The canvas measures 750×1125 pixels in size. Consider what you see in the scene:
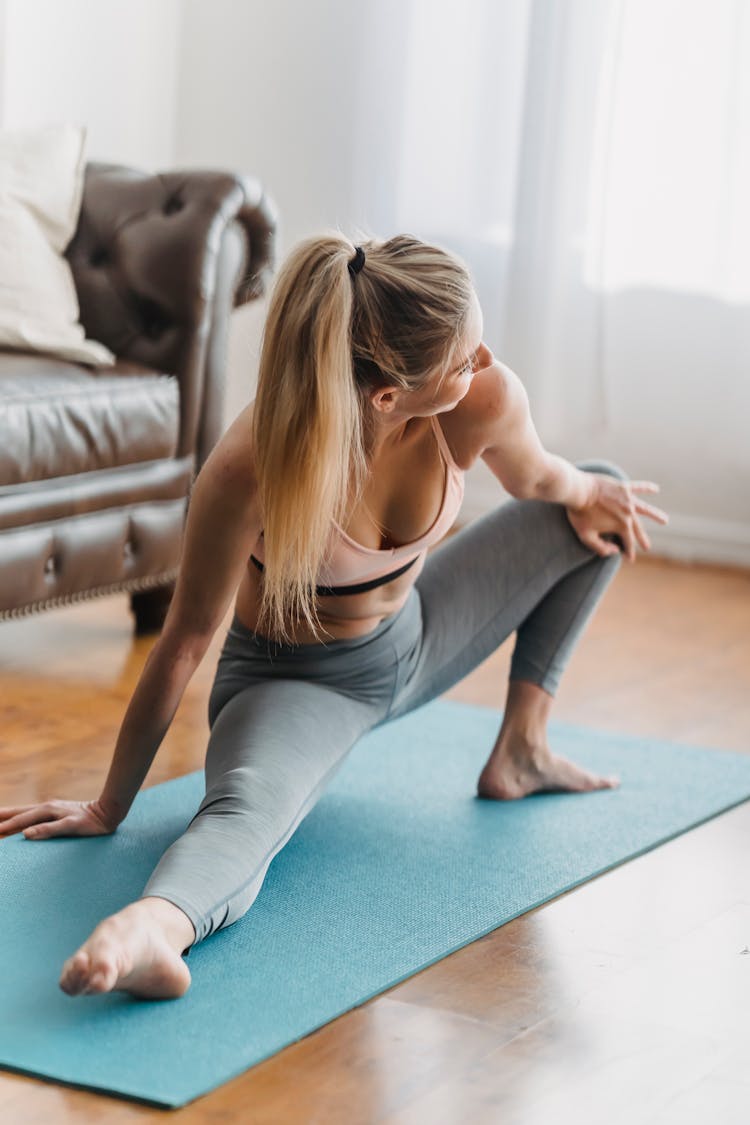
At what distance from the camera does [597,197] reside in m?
3.94

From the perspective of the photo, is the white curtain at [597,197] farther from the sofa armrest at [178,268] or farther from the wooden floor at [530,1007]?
the wooden floor at [530,1007]

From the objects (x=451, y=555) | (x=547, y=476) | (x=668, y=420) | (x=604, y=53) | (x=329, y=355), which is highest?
(x=604, y=53)

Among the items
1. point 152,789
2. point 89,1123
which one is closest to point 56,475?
point 152,789

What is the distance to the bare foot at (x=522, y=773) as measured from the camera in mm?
2082

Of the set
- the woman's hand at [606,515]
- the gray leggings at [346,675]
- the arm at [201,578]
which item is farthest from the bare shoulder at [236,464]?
the woman's hand at [606,515]

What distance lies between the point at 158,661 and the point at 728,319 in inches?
99.3

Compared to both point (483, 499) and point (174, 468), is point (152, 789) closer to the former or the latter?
point (174, 468)

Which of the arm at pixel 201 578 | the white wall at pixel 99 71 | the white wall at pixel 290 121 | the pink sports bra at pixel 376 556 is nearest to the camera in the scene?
the arm at pixel 201 578

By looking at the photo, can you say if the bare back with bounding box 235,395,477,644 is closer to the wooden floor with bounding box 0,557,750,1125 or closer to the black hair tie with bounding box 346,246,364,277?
the black hair tie with bounding box 346,246,364,277

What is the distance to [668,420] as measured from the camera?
398cm

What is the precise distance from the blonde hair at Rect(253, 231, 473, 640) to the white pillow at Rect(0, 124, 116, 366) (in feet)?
4.00

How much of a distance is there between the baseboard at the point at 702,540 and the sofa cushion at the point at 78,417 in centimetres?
160

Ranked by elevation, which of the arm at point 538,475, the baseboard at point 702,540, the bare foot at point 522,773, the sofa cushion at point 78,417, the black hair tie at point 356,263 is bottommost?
the baseboard at point 702,540

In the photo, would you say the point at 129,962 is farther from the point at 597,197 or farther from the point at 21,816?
the point at 597,197
